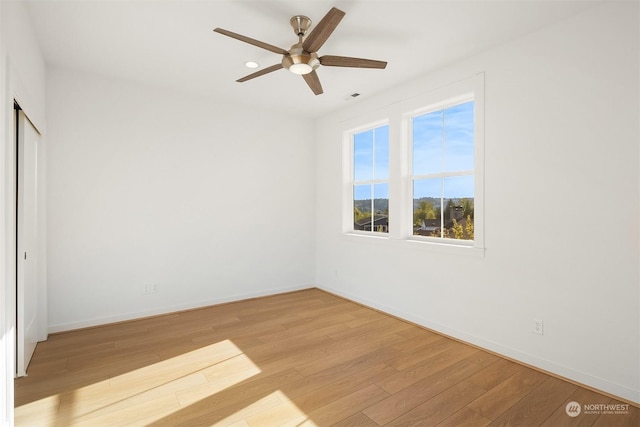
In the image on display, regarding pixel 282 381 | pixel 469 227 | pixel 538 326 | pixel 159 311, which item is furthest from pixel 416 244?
pixel 159 311

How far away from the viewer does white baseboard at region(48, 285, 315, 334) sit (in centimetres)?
354

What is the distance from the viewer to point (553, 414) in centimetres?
212

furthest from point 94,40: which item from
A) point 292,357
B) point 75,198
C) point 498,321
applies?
point 498,321

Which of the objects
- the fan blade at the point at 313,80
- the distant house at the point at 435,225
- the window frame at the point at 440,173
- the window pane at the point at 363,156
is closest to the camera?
the fan blade at the point at 313,80

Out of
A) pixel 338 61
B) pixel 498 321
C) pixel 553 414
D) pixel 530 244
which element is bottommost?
pixel 553 414

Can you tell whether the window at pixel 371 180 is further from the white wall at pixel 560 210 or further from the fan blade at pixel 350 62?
the fan blade at pixel 350 62

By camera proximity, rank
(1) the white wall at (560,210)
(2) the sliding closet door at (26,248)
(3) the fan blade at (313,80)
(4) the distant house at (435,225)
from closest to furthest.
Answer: (1) the white wall at (560,210) < (2) the sliding closet door at (26,248) < (3) the fan blade at (313,80) < (4) the distant house at (435,225)

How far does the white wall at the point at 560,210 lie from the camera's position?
2293 mm

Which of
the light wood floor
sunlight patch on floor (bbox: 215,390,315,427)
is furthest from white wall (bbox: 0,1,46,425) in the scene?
sunlight patch on floor (bbox: 215,390,315,427)

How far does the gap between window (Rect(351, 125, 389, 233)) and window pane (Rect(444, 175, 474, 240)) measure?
0.90 m

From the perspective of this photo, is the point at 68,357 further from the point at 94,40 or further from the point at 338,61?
the point at 338,61

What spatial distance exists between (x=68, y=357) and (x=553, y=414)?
3859 mm

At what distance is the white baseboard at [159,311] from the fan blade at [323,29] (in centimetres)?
347

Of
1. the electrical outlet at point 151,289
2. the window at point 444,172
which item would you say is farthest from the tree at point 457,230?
the electrical outlet at point 151,289
